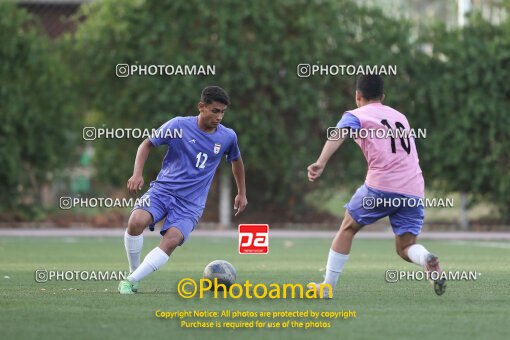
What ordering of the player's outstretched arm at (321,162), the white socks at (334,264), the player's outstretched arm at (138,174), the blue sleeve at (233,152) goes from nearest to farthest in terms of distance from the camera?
the player's outstretched arm at (321,162), the white socks at (334,264), the player's outstretched arm at (138,174), the blue sleeve at (233,152)

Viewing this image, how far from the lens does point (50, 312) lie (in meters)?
8.15

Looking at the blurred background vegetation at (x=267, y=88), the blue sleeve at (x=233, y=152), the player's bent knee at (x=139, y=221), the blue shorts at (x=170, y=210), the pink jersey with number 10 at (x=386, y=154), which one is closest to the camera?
the pink jersey with number 10 at (x=386, y=154)

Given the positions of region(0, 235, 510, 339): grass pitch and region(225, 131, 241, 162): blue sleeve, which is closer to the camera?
region(0, 235, 510, 339): grass pitch

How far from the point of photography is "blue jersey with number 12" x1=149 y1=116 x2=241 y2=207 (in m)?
10.0

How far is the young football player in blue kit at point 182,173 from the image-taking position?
386 inches

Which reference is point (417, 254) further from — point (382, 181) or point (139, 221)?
point (139, 221)

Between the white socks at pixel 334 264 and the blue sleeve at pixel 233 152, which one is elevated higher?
the blue sleeve at pixel 233 152

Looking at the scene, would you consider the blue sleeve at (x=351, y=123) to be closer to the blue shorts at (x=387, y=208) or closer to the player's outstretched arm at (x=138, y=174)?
the blue shorts at (x=387, y=208)

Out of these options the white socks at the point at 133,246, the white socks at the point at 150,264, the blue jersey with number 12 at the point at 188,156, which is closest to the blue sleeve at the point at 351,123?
the blue jersey with number 12 at the point at 188,156

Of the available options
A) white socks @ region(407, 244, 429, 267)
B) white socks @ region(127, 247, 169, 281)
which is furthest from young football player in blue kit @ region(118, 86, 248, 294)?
white socks @ region(407, 244, 429, 267)

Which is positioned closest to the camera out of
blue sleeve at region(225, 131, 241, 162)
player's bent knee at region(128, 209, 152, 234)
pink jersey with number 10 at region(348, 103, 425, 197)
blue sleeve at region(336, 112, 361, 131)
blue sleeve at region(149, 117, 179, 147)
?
blue sleeve at region(336, 112, 361, 131)

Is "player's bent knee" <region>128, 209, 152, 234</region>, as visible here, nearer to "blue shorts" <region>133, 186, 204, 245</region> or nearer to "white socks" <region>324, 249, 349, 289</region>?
"blue shorts" <region>133, 186, 204, 245</region>

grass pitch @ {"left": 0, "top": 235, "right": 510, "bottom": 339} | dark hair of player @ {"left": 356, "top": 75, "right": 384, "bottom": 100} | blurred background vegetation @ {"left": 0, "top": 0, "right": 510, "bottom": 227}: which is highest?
blurred background vegetation @ {"left": 0, "top": 0, "right": 510, "bottom": 227}

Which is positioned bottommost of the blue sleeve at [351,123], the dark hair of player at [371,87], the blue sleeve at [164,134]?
the blue sleeve at [351,123]
